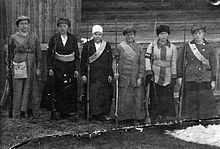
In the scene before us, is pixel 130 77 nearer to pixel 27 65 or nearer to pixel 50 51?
pixel 50 51

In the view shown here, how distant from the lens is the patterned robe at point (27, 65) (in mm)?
7441

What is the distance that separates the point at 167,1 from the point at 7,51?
3515 mm

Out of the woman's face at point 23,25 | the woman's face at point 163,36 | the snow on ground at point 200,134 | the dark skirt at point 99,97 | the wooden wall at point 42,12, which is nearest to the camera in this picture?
the snow on ground at point 200,134

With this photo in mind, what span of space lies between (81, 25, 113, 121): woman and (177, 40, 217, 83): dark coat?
1145 millimetres

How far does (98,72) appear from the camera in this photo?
25.0ft

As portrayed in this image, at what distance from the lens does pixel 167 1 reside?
31.8 feet

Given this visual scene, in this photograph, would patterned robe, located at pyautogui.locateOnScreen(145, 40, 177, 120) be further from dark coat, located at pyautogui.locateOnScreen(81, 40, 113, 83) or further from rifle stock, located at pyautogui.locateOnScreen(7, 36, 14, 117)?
rifle stock, located at pyautogui.locateOnScreen(7, 36, 14, 117)

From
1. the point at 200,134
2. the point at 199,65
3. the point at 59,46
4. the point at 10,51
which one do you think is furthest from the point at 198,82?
the point at 10,51

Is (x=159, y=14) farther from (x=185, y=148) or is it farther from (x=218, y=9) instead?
(x=185, y=148)

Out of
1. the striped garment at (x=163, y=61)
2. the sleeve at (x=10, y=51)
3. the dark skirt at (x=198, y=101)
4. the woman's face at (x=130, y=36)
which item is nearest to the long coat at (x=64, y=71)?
the sleeve at (x=10, y=51)

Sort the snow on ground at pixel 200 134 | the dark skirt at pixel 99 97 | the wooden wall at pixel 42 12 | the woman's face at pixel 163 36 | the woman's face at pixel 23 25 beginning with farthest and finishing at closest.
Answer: the wooden wall at pixel 42 12, the dark skirt at pixel 99 97, the woman's face at pixel 163 36, the woman's face at pixel 23 25, the snow on ground at pixel 200 134

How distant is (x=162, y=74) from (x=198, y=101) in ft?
2.70

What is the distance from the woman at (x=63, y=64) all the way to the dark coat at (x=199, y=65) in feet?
5.49

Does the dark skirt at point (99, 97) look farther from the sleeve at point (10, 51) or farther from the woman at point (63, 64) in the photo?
the sleeve at point (10, 51)
